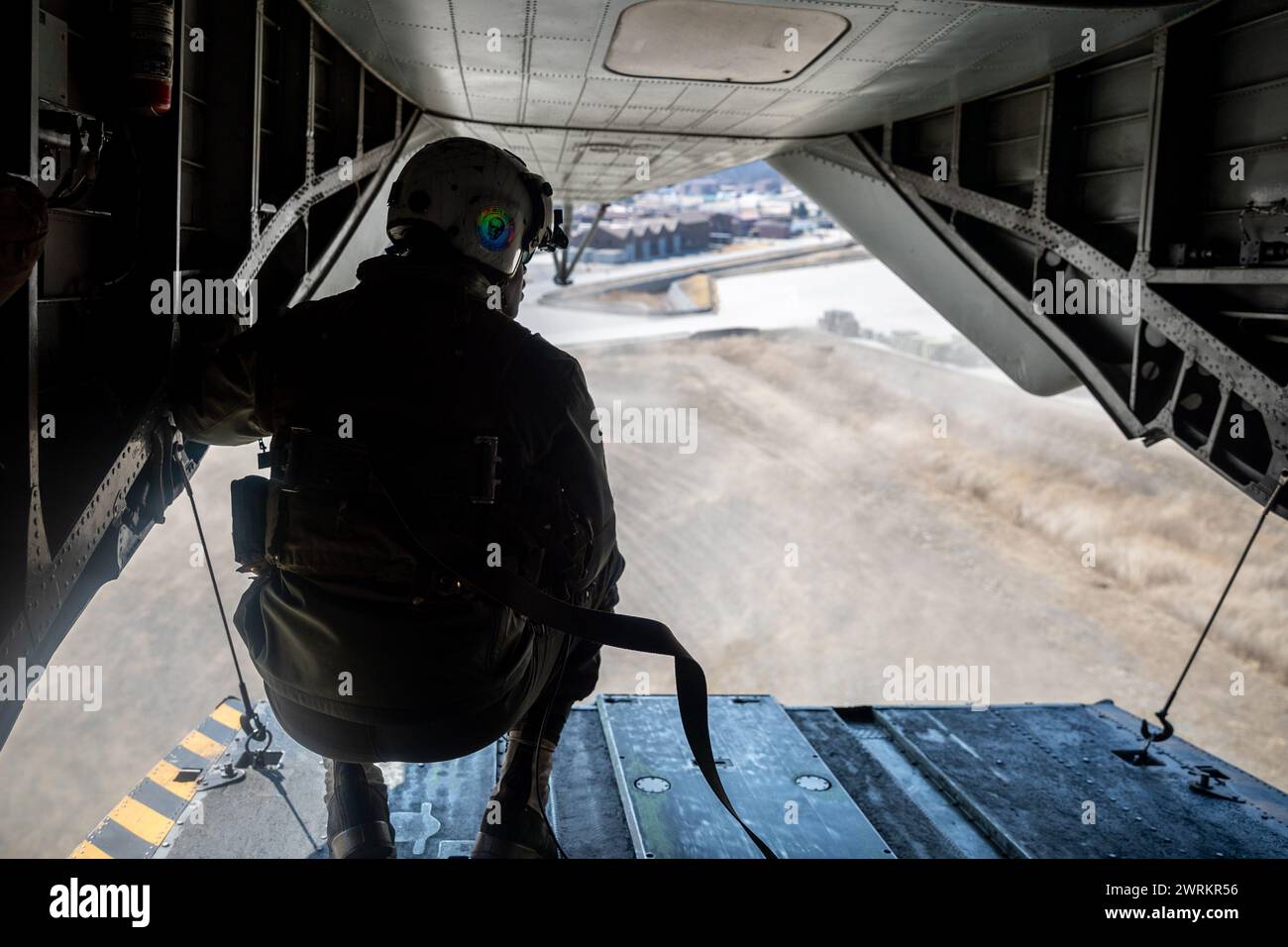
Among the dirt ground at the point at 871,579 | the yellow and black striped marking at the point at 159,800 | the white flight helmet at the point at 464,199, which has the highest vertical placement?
the white flight helmet at the point at 464,199

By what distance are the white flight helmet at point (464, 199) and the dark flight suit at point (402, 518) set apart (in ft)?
0.33

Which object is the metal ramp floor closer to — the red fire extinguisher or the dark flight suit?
the dark flight suit

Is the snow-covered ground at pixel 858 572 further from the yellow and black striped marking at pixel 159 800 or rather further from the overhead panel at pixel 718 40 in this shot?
the overhead panel at pixel 718 40

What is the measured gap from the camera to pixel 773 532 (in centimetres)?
1520

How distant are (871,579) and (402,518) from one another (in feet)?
41.7

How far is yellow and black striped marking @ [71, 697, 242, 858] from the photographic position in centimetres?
323

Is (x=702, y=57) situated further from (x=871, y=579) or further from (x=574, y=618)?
(x=871, y=579)

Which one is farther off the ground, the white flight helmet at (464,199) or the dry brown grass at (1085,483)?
the white flight helmet at (464,199)

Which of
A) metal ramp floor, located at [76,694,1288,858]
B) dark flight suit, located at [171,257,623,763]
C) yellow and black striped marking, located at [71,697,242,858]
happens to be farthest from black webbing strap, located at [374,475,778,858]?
yellow and black striped marking, located at [71,697,242,858]

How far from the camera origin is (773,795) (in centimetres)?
369

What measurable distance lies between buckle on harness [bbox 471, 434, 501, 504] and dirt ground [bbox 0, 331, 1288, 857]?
8560mm

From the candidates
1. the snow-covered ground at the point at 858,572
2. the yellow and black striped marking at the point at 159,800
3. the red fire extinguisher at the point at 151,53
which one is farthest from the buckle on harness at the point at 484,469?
the snow-covered ground at the point at 858,572

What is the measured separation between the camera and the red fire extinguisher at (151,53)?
2.59 m

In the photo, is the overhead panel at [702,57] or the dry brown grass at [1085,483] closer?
the overhead panel at [702,57]
